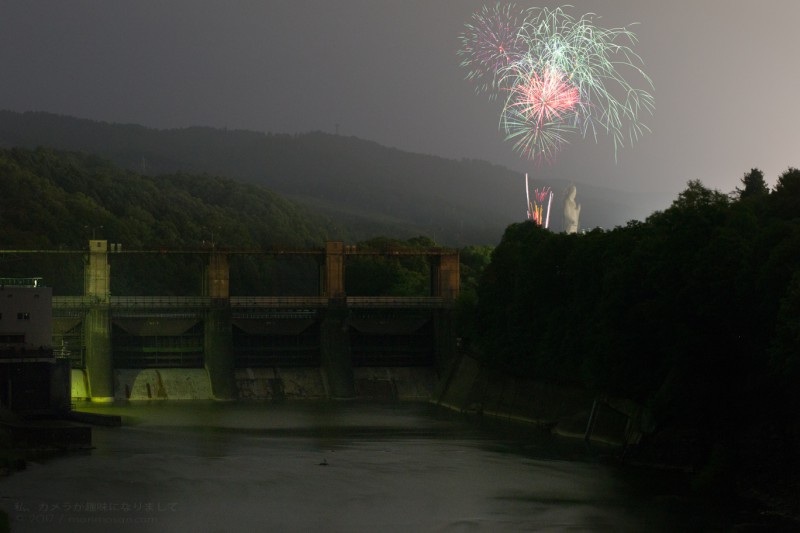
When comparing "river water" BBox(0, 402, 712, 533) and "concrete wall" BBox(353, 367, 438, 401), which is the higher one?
"concrete wall" BBox(353, 367, 438, 401)

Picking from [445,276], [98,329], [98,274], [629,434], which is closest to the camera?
[629,434]

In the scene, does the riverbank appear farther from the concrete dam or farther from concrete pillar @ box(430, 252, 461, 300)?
concrete pillar @ box(430, 252, 461, 300)

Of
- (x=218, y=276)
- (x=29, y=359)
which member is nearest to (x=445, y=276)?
(x=218, y=276)

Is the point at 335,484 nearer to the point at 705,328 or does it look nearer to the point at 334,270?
the point at 705,328

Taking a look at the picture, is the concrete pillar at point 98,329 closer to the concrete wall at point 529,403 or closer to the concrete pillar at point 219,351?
the concrete pillar at point 219,351

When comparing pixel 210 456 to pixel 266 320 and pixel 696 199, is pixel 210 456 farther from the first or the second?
pixel 266 320

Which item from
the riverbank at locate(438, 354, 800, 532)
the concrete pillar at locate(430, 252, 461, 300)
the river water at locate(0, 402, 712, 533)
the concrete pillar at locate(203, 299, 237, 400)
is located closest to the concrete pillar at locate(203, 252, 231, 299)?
the concrete pillar at locate(203, 299, 237, 400)
